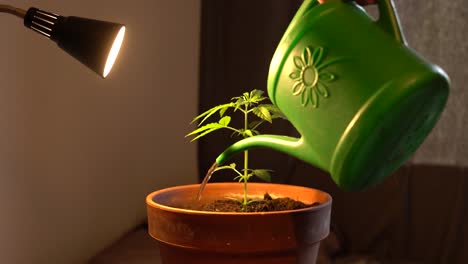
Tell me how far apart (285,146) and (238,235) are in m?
0.13

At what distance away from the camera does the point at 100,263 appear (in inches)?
48.3

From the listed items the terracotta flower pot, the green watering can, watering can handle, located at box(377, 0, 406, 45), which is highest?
watering can handle, located at box(377, 0, 406, 45)

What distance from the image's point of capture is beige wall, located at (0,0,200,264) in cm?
101

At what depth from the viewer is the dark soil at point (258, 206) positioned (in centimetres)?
81

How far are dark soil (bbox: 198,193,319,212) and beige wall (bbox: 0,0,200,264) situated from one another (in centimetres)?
39

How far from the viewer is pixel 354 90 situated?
596mm

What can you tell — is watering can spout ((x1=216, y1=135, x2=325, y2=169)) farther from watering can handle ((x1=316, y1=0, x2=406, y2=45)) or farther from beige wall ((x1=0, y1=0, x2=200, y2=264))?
beige wall ((x1=0, y1=0, x2=200, y2=264))

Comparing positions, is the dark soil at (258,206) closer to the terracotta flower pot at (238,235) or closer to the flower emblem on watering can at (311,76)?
the terracotta flower pot at (238,235)

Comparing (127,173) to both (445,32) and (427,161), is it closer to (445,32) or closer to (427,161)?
(427,161)

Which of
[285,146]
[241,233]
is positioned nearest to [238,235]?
[241,233]

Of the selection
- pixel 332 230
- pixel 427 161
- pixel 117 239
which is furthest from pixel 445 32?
pixel 117 239

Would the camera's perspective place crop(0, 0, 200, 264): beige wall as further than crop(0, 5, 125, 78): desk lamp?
Yes

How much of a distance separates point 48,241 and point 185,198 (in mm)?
366

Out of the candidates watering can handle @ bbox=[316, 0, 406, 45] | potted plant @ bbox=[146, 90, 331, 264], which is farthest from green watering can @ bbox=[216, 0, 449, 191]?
potted plant @ bbox=[146, 90, 331, 264]
